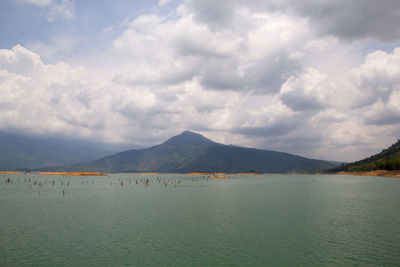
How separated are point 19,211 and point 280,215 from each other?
5097 cm

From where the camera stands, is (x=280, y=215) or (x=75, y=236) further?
(x=280, y=215)

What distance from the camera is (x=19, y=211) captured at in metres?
54.6

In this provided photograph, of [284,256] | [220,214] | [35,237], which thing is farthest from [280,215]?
[35,237]

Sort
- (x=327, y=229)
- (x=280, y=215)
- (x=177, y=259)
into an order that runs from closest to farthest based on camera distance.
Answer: (x=177, y=259), (x=327, y=229), (x=280, y=215)

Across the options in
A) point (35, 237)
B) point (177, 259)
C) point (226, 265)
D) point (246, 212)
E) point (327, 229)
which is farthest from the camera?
point (246, 212)

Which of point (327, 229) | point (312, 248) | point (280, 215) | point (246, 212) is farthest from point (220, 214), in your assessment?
point (312, 248)

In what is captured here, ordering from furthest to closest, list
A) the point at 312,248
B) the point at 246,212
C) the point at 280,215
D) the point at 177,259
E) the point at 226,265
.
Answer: the point at 246,212
the point at 280,215
the point at 312,248
the point at 177,259
the point at 226,265

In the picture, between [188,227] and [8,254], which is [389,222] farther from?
[8,254]

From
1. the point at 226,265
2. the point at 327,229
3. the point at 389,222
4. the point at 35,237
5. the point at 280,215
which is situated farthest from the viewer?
the point at 280,215

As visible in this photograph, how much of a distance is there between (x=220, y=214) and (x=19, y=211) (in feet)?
131

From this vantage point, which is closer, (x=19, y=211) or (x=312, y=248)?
(x=312, y=248)

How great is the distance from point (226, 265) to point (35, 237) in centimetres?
2513

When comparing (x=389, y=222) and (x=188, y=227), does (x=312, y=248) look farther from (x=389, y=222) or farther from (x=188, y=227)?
(x=389, y=222)

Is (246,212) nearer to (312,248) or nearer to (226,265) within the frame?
(312,248)
